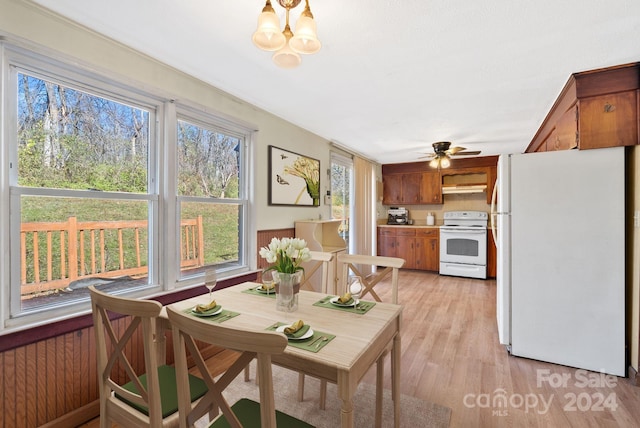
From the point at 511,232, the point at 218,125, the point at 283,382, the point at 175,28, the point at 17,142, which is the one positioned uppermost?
the point at 175,28

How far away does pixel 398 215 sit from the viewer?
645cm

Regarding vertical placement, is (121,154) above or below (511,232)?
above

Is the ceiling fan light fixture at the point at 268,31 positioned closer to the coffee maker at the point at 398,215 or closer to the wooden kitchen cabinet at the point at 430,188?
A: the wooden kitchen cabinet at the point at 430,188

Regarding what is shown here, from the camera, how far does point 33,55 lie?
61.7 inches

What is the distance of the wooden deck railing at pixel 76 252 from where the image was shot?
1.63 metres

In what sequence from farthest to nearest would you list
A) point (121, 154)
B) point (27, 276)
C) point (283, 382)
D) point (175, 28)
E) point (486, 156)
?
point (486, 156)
point (283, 382)
point (121, 154)
point (175, 28)
point (27, 276)

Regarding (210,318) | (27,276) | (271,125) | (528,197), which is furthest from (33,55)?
(528,197)

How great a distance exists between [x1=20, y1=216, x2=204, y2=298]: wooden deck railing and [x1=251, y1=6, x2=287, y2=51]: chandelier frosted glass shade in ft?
5.14

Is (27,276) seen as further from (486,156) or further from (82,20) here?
(486,156)

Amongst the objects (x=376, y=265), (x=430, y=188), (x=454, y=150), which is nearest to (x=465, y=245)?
(x=430, y=188)

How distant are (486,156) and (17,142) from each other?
6.20 m

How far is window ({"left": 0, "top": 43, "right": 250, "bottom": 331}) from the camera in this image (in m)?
1.56

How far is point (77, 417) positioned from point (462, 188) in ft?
20.0

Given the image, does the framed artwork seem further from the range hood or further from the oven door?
the range hood
